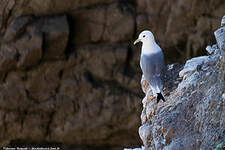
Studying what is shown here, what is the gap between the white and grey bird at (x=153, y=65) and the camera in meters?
4.51

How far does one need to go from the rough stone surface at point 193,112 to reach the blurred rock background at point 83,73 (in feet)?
15.6

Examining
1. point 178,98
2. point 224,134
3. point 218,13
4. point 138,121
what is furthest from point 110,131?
point 224,134

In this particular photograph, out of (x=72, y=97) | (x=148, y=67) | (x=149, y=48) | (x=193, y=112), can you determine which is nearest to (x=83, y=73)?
(x=72, y=97)

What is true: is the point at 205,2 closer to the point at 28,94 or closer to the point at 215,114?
the point at 28,94

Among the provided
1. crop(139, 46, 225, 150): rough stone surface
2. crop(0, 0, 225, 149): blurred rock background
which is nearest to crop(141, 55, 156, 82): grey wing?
crop(139, 46, 225, 150): rough stone surface

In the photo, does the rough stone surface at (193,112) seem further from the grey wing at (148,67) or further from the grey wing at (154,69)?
the grey wing at (148,67)

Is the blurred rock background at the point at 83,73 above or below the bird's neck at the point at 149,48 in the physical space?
above

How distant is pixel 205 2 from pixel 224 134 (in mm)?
5459

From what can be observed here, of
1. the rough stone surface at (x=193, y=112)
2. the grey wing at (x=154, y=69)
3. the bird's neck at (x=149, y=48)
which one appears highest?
the bird's neck at (x=149, y=48)

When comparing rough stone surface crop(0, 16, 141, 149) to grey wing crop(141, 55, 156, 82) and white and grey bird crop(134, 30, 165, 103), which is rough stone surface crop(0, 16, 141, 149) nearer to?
white and grey bird crop(134, 30, 165, 103)

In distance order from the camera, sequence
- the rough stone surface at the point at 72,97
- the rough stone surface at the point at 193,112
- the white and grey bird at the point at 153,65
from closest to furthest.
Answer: the rough stone surface at the point at 193,112
the white and grey bird at the point at 153,65
the rough stone surface at the point at 72,97

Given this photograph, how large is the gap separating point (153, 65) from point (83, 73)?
4.71m

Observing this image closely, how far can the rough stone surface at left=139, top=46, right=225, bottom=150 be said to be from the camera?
368 cm

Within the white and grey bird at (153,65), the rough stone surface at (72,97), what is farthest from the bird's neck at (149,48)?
the rough stone surface at (72,97)
